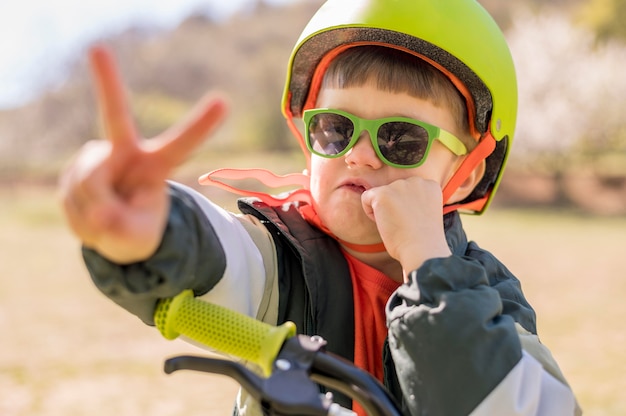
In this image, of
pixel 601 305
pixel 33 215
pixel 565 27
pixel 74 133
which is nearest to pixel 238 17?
pixel 74 133

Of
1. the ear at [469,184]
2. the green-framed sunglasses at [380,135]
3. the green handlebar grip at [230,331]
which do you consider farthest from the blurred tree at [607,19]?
the green handlebar grip at [230,331]

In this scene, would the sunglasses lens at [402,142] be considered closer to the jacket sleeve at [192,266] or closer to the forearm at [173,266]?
the jacket sleeve at [192,266]

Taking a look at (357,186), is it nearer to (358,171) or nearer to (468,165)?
(358,171)

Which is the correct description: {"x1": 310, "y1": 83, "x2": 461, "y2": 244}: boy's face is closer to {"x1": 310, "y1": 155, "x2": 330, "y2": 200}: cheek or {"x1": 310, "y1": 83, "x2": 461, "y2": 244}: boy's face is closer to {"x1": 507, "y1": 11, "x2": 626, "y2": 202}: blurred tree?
{"x1": 310, "y1": 155, "x2": 330, "y2": 200}: cheek

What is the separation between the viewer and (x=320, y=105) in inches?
90.2

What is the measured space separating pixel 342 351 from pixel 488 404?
22.6 inches

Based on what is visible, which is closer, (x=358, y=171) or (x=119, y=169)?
(x=119, y=169)

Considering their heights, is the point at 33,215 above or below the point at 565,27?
below

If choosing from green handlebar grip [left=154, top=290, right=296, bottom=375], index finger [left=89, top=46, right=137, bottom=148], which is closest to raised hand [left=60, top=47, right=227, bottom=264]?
index finger [left=89, top=46, right=137, bottom=148]

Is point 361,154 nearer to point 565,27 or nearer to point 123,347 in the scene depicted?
point 123,347

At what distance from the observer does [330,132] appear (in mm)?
2127

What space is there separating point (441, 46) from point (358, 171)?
0.45 metres

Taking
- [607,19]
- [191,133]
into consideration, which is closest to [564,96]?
[607,19]

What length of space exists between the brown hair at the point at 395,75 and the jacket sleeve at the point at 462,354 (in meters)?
0.67
